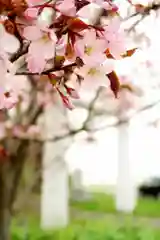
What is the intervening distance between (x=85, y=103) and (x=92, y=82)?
1.70 metres

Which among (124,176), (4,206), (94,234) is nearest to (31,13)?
(4,206)

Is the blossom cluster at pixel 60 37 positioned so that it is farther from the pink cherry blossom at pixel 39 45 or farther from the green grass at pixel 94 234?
the green grass at pixel 94 234

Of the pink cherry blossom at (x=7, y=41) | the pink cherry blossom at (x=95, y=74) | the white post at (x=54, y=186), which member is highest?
the pink cherry blossom at (x=7, y=41)

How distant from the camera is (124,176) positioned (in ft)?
8.86

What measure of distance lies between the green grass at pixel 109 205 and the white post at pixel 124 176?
0.16 feet

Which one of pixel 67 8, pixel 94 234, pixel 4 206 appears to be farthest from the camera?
pixel 94 234

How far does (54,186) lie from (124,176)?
42 centimetres

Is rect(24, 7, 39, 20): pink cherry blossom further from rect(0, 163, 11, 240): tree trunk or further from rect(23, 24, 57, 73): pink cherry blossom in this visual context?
rect(0, 163, 11, 240): tree trunk

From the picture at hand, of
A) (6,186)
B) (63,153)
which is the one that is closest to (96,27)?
(6,186)

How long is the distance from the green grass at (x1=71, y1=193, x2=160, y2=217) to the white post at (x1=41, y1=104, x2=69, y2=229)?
0.18m

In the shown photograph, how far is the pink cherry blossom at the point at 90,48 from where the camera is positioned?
1.52 feet

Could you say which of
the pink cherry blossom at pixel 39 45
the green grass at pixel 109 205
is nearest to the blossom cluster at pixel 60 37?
the pink cherry blossom at pixel 39 45

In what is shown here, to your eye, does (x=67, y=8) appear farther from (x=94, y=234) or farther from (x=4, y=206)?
(x=94, y=234)

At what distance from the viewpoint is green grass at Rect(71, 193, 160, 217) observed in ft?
8.50
